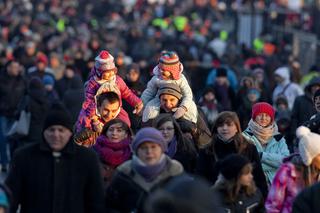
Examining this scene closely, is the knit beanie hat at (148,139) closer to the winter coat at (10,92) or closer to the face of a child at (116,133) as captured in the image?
the face of a child at (116,133)

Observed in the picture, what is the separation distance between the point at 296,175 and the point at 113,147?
6.07 ft

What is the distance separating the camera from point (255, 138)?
13.2m

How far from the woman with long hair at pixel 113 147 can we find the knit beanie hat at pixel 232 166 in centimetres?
137

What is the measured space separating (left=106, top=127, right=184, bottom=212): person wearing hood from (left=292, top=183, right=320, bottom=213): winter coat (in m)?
0.87

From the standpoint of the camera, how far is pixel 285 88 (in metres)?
21.6

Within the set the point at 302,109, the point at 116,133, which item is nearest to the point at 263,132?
the point at 116,133

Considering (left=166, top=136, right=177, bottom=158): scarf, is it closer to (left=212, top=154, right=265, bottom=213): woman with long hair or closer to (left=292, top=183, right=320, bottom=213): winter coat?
(left=212, top=154, right=265, bottom=213): woman with long hair

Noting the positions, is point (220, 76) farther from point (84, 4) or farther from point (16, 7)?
point (84, 4)

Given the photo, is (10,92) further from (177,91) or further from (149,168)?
(149,168)

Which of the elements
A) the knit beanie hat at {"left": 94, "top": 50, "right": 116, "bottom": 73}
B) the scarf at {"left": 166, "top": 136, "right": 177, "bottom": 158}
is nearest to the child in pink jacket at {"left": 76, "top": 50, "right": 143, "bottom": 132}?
the knit beanie hat at {"left": 94, "top": 50, "right": 116, "bottom": 73}

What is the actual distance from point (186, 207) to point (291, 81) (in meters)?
15.9

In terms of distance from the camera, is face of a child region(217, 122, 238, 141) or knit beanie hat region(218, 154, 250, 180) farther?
face of a child region(217, 122, 238, 141)

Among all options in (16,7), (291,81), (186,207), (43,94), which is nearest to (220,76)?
(291,81)

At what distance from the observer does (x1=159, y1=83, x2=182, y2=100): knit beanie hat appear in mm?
13852
